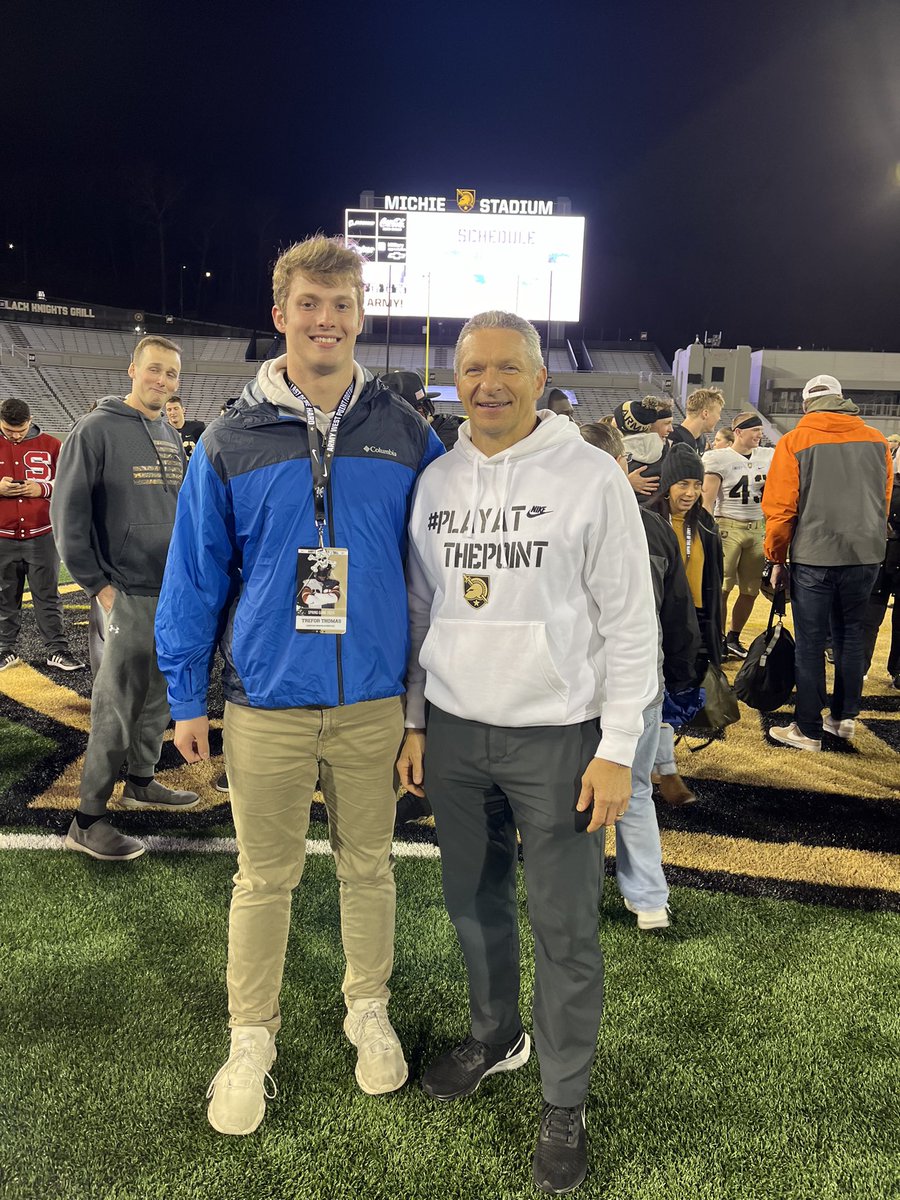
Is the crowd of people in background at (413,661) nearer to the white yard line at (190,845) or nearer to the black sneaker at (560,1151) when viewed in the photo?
the black sneaker at (560,1151)

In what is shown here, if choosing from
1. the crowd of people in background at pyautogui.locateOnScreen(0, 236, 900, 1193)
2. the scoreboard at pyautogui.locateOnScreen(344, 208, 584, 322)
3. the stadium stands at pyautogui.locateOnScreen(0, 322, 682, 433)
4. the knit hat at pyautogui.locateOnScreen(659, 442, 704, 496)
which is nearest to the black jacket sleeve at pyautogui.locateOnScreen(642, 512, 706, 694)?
the knit hat at pyautogui.locateOnScreen(659, 442, 704, 496)

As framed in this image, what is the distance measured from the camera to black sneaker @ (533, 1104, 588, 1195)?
68.7 inches

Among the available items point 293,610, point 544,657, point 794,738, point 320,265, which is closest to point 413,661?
point 293,610

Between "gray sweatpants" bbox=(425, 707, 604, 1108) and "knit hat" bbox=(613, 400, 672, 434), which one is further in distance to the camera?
"knit hat" bbox=(613, 400, 672, 434)

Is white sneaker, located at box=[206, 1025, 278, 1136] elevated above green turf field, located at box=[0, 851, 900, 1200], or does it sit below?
above

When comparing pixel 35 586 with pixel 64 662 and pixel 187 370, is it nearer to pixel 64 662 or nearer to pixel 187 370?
pixel 64 662

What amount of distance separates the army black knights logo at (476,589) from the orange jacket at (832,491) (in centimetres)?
328

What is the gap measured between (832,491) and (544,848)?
345 centimetres

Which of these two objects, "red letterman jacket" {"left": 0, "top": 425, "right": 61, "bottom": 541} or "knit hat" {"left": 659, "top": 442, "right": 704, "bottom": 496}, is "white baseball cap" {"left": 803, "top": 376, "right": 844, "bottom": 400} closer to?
"knit hat" {"left": 659, "top": 442, "right": 704, "bottom": 496}

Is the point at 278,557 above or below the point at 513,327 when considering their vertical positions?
below

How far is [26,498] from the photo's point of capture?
6195 millimetres

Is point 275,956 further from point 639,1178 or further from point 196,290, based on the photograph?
point 196,290

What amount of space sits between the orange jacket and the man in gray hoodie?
3.40m

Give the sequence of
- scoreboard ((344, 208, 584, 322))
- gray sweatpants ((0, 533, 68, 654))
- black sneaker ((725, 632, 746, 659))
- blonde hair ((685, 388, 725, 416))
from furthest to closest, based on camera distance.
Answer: scoreboard ((344, 208, 584, 322)), black sneaker ((725, 632, 746, 659)), gray sweatpants ((0, 533, 68, 654)), blonde hair ((685, 388, 725, 416))
